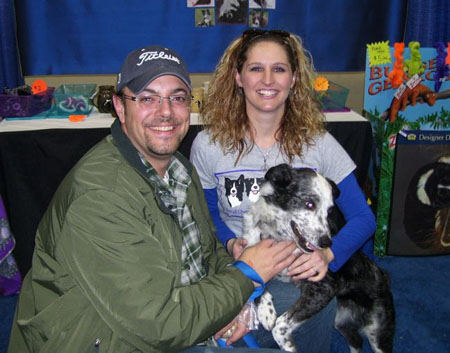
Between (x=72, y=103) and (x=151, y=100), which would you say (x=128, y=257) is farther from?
(x=72, y=103)

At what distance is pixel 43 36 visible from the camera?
3.70m

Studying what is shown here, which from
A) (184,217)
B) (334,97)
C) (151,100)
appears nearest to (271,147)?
(184,217)

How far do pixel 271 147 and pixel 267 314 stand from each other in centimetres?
79

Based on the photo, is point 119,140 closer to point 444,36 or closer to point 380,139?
point 380,139

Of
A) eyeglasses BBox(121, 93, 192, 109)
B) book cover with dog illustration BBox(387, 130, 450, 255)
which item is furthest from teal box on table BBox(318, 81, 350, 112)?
eyeglasses BBox(121, 93, 192, 109)

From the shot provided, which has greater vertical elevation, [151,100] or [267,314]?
[151,100]

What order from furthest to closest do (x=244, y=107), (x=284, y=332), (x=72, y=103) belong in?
(x=72, y=103) → (x=244, y=107) → (x=284, y=332)

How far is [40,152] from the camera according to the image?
9.09 feet

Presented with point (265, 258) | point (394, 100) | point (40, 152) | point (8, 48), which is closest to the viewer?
point (265, 258)

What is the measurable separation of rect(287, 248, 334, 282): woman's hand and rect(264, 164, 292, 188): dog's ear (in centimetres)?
34

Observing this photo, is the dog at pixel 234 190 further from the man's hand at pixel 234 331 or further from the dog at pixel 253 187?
the man's hand at pixel 234 331

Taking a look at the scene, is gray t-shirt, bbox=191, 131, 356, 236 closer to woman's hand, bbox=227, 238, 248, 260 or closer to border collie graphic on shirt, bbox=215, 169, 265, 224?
border collie graphic on shirt, bbox=215, 169, 265, 224

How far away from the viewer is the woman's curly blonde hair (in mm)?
1952

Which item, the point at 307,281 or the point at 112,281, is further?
the point at 307,281
